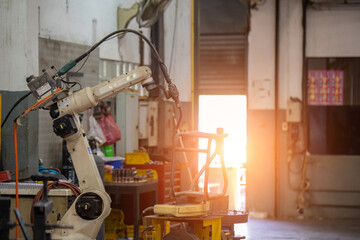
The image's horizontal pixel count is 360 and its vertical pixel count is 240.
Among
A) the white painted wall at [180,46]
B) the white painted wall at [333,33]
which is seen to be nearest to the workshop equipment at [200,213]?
the white painted wall at [180,46]

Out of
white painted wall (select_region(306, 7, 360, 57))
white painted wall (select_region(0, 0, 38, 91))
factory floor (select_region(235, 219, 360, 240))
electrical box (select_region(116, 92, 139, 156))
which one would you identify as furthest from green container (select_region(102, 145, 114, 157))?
white painted wall (select_region(306, 7, 360, 57))

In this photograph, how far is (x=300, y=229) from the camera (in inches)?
338

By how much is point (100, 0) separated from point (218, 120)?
18.2ft

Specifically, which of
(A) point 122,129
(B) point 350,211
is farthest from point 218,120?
(A) point 122,129

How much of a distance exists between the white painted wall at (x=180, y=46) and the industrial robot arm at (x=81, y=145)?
3.81 m

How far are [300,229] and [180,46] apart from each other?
319 centimetres

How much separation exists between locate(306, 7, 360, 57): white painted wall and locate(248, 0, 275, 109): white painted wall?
0.62m

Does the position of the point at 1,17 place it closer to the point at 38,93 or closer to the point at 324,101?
the point at 38,93

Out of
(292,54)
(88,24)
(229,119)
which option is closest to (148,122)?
(88,24)

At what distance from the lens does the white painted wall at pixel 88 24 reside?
6.09 meters

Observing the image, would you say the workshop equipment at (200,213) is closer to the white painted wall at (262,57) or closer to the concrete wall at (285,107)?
the concrete wall at (285,107)

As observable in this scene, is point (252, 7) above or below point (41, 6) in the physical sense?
above

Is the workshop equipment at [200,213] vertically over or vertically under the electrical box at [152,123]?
under

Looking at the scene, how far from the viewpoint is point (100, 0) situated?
6961mm
